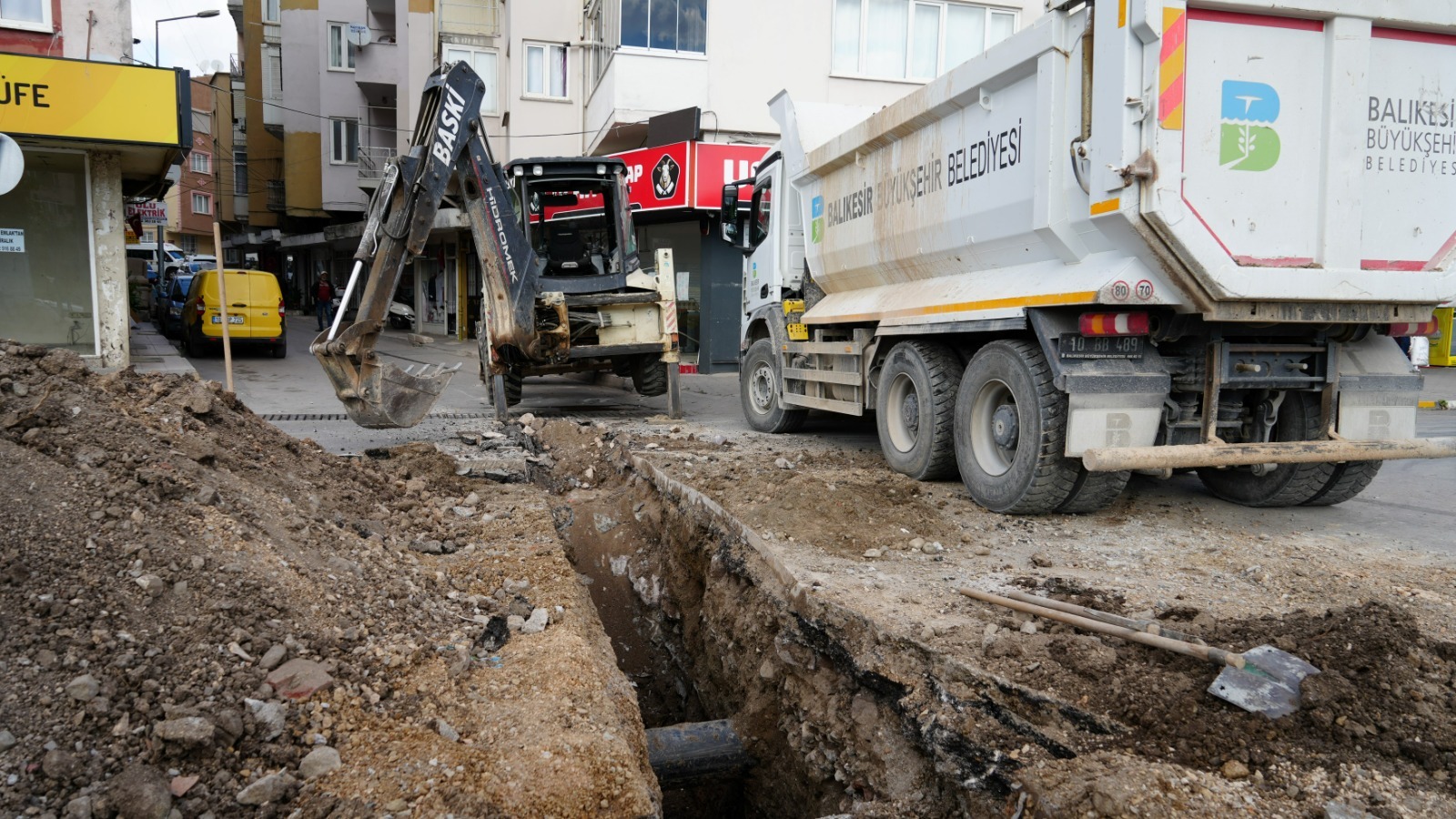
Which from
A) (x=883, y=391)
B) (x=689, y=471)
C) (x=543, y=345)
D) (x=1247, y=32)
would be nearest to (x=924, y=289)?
(x=883, y=391)

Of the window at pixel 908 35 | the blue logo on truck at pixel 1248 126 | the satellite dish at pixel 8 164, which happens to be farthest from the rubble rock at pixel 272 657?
the window at pixel 908 35

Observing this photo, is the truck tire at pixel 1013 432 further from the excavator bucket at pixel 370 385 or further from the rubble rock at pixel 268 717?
the rubble rock at pixel 268 717

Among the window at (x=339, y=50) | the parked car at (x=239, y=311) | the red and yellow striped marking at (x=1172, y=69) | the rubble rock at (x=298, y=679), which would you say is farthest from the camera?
the window at (x=339, y=50)

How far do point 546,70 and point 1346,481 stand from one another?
18793 millimetres

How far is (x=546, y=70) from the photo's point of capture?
21.2 metres

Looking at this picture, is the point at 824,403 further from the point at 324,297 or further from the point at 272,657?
the point at 324,297

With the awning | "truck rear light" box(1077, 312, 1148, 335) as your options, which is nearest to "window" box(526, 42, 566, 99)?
the awning

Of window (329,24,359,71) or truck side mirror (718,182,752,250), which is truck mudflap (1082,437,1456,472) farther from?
window (329,24,359,71)

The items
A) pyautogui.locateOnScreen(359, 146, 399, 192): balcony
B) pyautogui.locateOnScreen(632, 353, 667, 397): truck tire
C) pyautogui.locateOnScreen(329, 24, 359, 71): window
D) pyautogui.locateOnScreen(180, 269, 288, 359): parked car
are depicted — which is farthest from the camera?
pyautogui.locateOnScreen(329, 24, 359, 71): window

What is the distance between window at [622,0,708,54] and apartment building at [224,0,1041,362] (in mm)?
23

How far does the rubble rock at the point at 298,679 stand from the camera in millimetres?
3049

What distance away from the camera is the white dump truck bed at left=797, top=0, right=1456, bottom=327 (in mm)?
4922

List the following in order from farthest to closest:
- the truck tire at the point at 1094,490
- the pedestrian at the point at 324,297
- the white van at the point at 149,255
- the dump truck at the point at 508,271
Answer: the white van at the point at 149,255 → the pedestrian at the point at 324,297 → the dump truck at the point at 508,271 → the truck tire at the point at 1094,490

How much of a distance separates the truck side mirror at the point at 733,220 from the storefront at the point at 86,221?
7.91m
